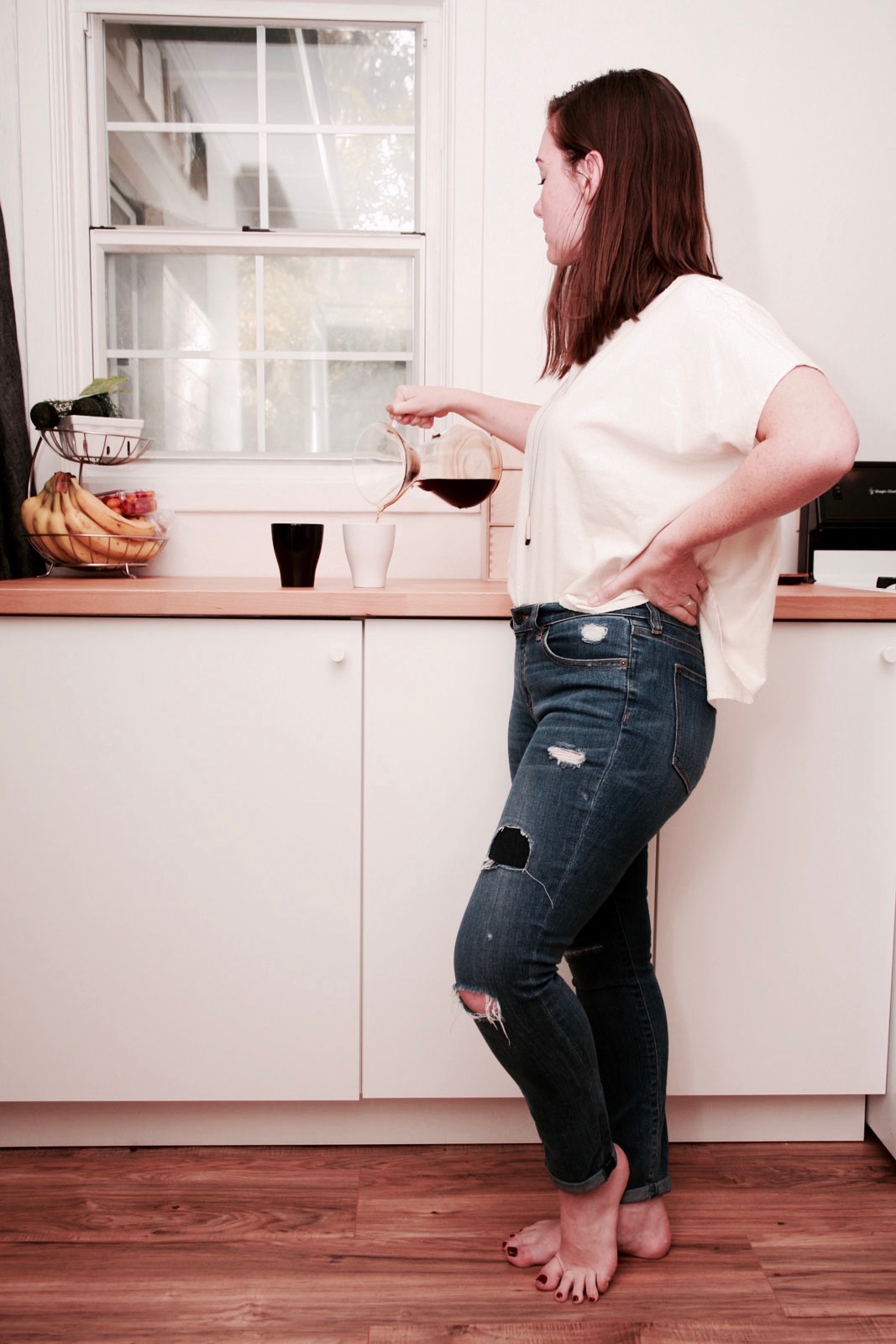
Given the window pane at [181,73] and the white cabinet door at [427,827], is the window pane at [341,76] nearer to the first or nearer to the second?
the window pane at [181,73]

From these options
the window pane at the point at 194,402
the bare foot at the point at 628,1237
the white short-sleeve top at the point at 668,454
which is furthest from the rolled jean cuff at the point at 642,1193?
the window pane at the point at 194,402

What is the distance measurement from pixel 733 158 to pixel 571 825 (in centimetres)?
154

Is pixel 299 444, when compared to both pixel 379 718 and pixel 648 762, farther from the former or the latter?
pixel 648 762

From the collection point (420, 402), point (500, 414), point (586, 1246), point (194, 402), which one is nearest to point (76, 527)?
point (194, 402)

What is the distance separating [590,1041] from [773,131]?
1776mm

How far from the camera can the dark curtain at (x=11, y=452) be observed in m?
1.92

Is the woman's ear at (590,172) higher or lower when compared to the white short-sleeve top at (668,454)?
higher

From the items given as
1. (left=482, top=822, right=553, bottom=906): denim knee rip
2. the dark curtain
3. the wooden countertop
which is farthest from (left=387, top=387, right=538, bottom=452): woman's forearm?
the dark curtain

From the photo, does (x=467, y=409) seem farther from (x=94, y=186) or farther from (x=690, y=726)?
(x=94, y=186)

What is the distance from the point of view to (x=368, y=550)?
162 cm

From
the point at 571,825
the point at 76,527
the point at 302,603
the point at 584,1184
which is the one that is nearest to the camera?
the point at 571,825

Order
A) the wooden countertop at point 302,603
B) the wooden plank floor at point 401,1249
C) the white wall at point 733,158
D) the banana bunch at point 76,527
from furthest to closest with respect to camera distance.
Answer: the white wall at point 733,158, the banana bunch at point 76,527, the wooden countertop at point 302,603, the wooden plank floor at point 401,1249

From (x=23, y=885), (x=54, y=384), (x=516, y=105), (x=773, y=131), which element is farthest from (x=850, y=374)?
(x=23, y=885)

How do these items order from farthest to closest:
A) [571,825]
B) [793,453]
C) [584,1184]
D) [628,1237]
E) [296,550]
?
[296,550] < [628,1237] < [584,1184] < [571,825] < [793,453]
